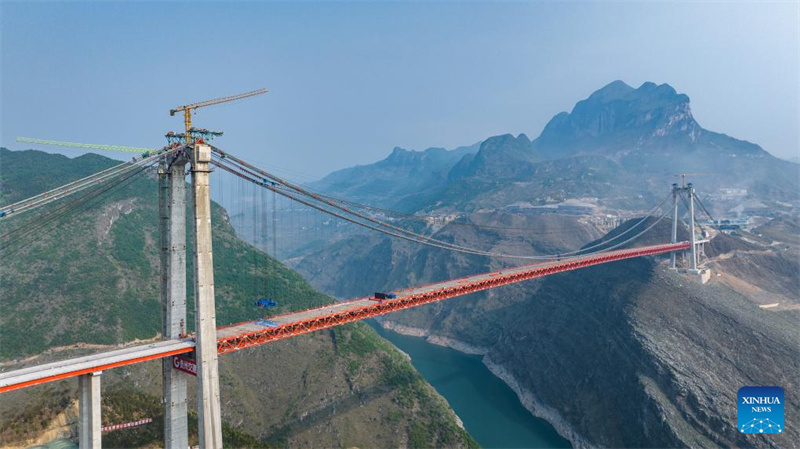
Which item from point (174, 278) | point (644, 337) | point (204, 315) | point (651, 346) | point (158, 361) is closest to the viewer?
point (204, 315)

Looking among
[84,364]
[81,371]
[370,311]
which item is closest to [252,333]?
[84,364]

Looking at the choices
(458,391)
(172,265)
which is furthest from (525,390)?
(172,265)

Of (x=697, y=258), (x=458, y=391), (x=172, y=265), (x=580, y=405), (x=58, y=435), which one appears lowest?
(x=458, y=391)

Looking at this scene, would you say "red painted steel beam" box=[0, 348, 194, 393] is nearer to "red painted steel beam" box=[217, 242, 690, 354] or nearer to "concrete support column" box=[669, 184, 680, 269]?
"red painted steel beam" box=[217, 242, 690, 354]

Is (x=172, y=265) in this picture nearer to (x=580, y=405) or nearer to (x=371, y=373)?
(x=371, y=373)

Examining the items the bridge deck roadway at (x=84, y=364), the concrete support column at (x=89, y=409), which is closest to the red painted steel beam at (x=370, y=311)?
the bridge deck roadway at (x=84, y=364)

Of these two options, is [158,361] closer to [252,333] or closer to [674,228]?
[252,333]

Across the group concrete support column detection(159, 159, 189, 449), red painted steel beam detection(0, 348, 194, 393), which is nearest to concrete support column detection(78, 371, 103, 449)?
red painted steel beam detection(0, 348, 194, 393)
